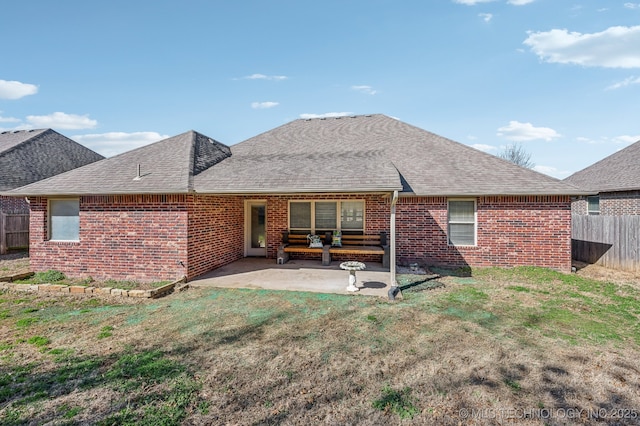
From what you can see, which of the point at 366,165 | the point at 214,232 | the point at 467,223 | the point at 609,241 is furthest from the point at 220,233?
the point at 609,241

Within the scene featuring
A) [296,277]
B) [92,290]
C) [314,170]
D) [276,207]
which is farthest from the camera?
[276,207]

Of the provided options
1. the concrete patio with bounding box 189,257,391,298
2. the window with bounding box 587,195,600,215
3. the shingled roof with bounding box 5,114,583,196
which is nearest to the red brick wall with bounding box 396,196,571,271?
the shingled roof with bounding box 5,114,583,196

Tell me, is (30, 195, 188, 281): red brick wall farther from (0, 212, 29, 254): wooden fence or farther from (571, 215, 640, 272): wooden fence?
(571, 215, 640, 272): wooden fence

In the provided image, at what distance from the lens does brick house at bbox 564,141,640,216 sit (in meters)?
12.7

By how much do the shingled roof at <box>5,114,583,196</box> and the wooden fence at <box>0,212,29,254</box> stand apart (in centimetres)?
719

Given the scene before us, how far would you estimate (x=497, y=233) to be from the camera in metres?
9.66

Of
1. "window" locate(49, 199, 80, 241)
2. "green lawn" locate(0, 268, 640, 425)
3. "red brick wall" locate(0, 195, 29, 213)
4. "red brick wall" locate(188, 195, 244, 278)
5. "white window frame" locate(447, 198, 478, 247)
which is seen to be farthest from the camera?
"red brick wall" locate(0, 195, 29, 213)

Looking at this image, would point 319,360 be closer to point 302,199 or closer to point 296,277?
point 296,277

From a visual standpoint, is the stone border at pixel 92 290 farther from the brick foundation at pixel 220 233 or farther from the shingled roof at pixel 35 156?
the shingled roof at pixel 35 156

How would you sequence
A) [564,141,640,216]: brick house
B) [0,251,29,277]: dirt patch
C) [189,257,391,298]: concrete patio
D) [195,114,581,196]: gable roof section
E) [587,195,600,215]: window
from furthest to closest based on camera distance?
[587,195,600,215]: window
[564,141,640,216]: brick house
[0,251,29,277]: dirt patch
[195,114,581,196]: gable roof section
[189,257,391,298]: concrete patio

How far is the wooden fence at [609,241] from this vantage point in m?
9.52

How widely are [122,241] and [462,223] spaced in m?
10.4

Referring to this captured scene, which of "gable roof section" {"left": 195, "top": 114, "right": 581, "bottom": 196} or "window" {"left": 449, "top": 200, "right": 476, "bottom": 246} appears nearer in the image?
"gable roof section" {"left": 195, "top": 114, "right": 581, "bottom": 196}

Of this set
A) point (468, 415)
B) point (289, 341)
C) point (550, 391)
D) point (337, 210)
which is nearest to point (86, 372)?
point (289, 341)
